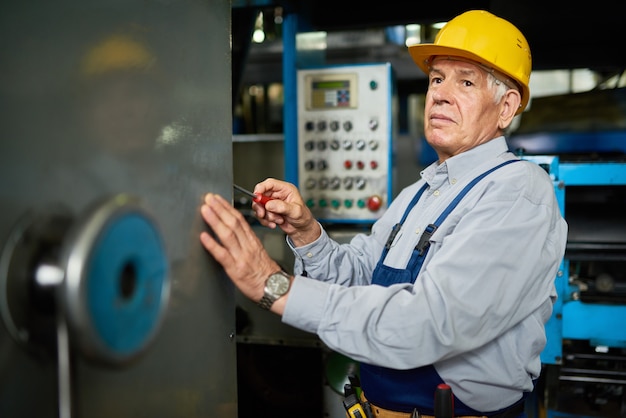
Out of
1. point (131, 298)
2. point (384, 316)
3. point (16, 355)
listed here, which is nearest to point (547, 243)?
point (384, 316)

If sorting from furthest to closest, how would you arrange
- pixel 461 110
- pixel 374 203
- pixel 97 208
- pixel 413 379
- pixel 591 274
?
pixel 374 203
pixel 591 274
pixel 461 110
pixel 413 379
pixel 97 208

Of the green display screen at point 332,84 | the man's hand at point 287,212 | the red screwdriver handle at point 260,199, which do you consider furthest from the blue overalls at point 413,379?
the green display screen at point 332,84

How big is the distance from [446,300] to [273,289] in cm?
31

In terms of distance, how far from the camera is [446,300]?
0.95m

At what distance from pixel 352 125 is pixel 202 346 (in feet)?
4.33

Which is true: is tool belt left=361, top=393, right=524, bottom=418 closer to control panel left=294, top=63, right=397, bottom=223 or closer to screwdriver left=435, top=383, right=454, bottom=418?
screwdriver left=435, top=383, right=454, bottom=418

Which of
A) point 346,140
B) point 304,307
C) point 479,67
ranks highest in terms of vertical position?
point 479,67

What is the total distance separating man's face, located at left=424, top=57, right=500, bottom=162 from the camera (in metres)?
1.27

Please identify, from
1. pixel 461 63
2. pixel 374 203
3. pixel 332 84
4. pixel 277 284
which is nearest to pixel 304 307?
pixel 277 284

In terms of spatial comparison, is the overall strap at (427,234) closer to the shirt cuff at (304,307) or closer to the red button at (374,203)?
the shirt cuff at (304,307)

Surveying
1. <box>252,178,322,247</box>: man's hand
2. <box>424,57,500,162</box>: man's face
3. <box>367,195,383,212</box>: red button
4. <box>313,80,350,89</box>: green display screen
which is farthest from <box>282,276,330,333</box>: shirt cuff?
<box>313,80,350,89</box>: green display screen

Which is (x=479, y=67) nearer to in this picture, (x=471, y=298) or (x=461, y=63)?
(x=461, y=63)

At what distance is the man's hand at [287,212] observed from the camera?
1.21 meters

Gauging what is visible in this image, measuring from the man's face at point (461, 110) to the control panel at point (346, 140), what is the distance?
27.6 inches
